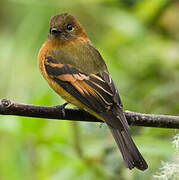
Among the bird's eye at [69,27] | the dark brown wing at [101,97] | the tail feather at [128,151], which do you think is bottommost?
the tail feather at [128,151]

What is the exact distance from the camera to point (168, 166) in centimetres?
317

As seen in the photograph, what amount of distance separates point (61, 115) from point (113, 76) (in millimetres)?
2373

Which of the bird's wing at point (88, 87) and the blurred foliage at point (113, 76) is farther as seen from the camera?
the blurred foliage at point (113, 76)

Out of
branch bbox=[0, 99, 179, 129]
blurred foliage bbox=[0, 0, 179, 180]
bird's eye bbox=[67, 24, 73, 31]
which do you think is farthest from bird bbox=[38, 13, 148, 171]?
blurred foliage bbox=[0, 0, 179, 180]

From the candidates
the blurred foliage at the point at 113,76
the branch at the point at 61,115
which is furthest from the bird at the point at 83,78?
the blurred foliage at the point at 113,76

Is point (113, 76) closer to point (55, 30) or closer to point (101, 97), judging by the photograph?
point (55, 30)

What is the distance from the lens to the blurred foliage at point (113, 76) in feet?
14.5

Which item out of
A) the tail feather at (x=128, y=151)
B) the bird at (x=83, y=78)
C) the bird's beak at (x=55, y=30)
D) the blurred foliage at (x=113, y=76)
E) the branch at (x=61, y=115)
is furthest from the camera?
the bird's beak at (x=55, y=30)

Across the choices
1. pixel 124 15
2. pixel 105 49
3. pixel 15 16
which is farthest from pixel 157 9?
pixel 15 16

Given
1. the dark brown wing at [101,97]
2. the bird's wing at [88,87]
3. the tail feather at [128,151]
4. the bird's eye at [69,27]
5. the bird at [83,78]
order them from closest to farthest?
the tail feather at [128,151] < the dark brown wing at [101,97] < the bird at [83,78] < the bird's wing at [88,87] < the bird's eye at [69,27]

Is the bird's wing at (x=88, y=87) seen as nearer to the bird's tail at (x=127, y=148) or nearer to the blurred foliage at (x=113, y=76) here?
the bird's tail at (x=127, y=148)

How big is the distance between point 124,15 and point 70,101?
6.38 feet

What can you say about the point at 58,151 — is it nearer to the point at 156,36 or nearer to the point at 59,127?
the point at 59,127

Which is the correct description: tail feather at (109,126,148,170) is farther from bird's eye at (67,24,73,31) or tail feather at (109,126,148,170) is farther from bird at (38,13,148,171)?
bird's eye at (67,24,73,31)
